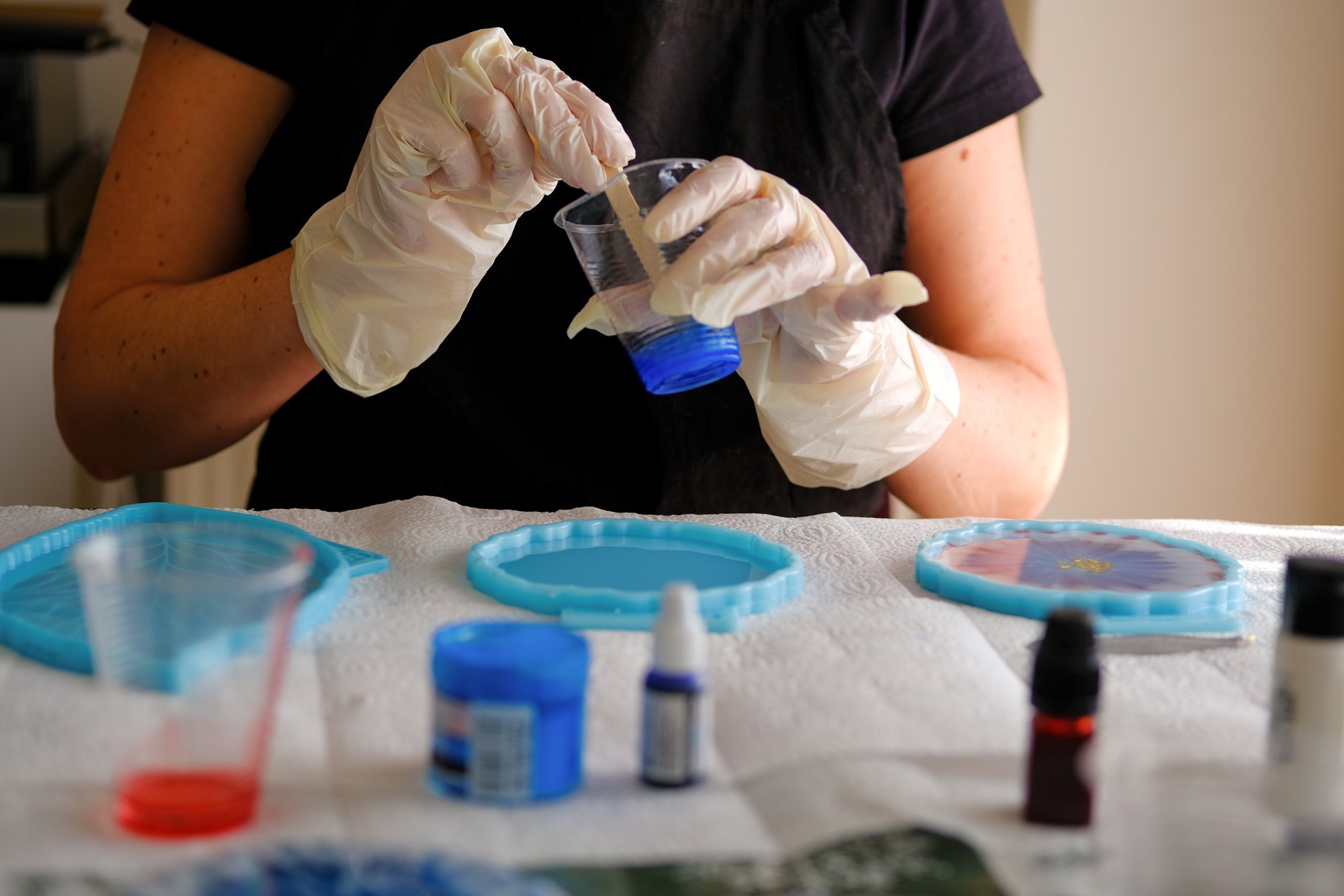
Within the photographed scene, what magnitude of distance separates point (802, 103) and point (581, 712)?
3.08ft

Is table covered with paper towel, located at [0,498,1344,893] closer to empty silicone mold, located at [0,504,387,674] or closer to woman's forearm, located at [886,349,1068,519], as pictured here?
empty silicone mold, located at [0,504,387,674]

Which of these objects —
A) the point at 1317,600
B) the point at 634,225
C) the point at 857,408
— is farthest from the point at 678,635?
the point at 857,408

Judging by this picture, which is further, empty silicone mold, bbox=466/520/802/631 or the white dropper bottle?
empty silicone mold, bbox=466/520/802/631

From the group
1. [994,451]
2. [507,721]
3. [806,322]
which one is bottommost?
[994,451]

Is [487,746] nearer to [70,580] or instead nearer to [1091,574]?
[70,580]

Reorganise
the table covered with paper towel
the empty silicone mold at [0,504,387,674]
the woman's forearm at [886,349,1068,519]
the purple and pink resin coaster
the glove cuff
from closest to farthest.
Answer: the table covered with paper towel → the empty silicone mold at [0,504,387,674] → the purple and pink resin coaster → the glove cuff → the woman's forearm at [886,349,1068,519]

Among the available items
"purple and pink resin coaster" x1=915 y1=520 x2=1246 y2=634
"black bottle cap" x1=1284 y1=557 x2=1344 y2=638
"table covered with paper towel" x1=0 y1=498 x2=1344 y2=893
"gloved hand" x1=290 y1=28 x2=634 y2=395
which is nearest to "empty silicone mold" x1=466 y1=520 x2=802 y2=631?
"table covered with paper towel" x1=0 y1=498 x2=1344 y2=893

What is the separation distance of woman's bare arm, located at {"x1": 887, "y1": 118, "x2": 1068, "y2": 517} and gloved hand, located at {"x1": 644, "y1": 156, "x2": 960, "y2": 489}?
8.4 inches

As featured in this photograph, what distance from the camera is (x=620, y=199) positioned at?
0.93 m

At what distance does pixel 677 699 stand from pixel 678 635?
0.03 meters

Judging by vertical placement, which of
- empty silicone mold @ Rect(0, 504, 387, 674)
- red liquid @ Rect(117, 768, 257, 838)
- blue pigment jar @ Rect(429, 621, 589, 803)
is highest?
blue pigment jar @ Rect(429, 621, 589, 803)

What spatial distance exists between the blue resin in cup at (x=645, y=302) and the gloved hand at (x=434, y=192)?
48 mm

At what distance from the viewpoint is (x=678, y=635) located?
0.61 m

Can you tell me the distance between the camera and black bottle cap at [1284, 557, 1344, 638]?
0.60 m
